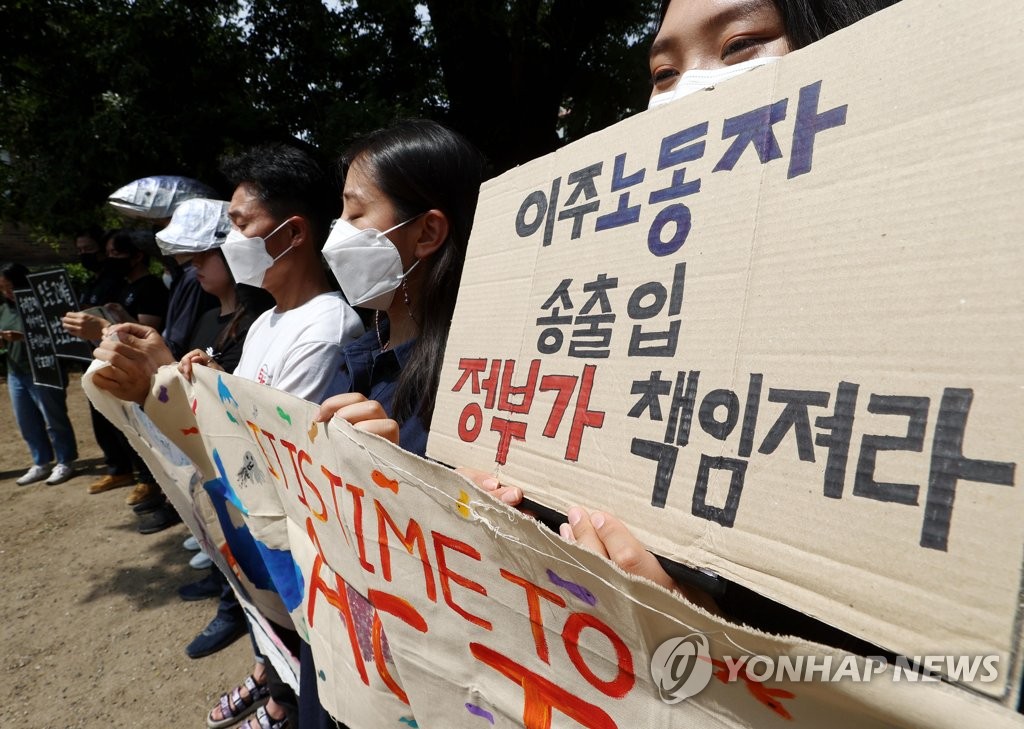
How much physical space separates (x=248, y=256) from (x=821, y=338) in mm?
1998

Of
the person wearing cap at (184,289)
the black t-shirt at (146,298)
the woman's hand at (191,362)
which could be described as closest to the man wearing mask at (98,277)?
the black t-shirt at (146,298)

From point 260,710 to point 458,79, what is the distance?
5220 mm

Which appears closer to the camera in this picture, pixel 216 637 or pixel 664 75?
pixel 664 75

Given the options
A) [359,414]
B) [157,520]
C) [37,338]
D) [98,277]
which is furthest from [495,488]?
[98,277]

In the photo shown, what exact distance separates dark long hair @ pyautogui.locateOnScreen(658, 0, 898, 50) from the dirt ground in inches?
132

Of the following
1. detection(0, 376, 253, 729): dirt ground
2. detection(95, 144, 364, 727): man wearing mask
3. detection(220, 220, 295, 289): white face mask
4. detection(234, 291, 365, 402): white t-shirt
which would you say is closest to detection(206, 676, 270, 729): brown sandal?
detection(0, 376, 253, 729): dirt ground

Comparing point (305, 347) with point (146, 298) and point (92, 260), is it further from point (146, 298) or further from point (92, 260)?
point (92, 260)

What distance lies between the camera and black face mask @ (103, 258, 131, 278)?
172 inches

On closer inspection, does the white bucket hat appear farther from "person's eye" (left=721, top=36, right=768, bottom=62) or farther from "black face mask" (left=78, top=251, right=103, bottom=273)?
"black face mask" (left=78, top=251, right=103, bottom=273)

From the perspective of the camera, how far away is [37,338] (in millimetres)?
3885

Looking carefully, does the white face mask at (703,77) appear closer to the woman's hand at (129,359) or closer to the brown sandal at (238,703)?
the woman's hand at (129,359)

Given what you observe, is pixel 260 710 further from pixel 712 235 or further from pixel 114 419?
pixel 712 235

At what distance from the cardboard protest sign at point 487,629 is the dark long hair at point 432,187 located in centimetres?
47

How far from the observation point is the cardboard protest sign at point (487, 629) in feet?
1.72
